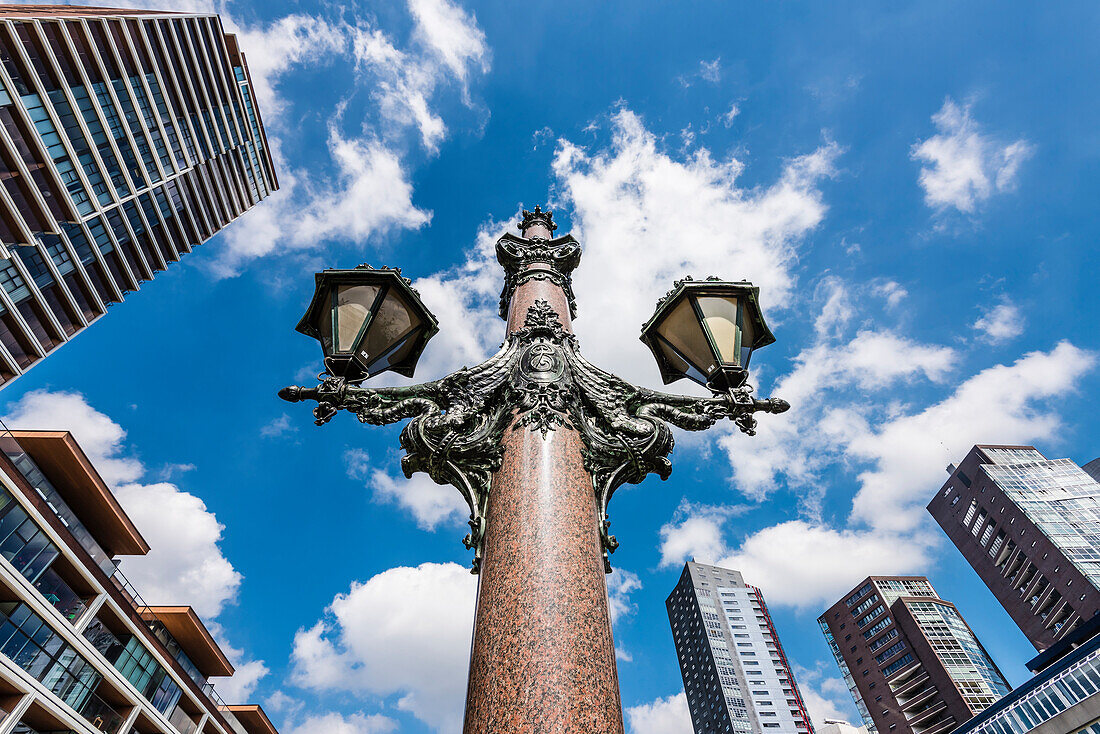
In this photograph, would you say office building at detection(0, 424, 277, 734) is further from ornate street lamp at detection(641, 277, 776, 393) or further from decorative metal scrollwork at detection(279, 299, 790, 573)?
ornate street lamp at detection(641, 277, 776, 393)

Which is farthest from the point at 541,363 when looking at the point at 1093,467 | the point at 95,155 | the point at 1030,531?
the point at 1093,467

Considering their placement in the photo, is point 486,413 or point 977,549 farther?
point 977,549

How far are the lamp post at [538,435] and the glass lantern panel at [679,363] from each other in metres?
0.01

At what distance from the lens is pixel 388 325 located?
149 inches

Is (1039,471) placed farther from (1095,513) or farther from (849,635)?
(849,635)

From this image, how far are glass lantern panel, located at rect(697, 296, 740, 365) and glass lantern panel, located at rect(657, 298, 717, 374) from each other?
66mm

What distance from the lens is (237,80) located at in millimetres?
54344

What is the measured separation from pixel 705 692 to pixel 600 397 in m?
111

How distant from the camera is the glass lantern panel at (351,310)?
347 cm

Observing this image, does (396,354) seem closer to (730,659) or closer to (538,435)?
(538,435)

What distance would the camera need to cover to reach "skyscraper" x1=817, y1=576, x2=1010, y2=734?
58781mm

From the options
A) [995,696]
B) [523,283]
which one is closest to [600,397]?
[523,283]

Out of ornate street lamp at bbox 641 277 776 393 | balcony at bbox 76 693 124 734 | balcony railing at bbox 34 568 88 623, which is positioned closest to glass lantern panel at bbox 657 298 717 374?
ornate street lamp at bbox 641 277 776 393

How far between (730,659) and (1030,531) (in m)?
53.9
